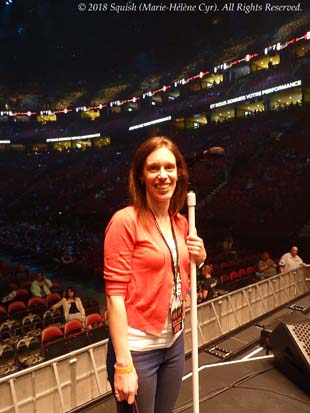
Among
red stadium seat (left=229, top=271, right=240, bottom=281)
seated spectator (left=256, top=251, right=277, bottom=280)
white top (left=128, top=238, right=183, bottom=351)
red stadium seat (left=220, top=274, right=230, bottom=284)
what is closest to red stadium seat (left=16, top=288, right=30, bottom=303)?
red stadium seat (left=220, top=274, right=230, bottom=284)

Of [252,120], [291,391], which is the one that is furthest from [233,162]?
[291,391]

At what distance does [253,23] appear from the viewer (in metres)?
39.0

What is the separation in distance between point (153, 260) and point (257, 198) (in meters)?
13.9

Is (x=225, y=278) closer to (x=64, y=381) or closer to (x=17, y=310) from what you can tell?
(x=17, y=310)

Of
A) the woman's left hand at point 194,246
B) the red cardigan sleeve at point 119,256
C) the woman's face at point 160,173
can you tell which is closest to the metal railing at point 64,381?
the red cardigan sleeve at point 119,256

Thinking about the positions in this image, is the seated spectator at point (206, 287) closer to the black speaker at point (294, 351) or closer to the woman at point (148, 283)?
the black speaker at point (294, 351)

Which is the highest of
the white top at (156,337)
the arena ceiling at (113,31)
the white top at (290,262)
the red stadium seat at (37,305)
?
the arena ceiling at (113,31)

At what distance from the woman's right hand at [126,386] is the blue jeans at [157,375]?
0.07 metres

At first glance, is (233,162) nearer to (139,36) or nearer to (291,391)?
(291,391)

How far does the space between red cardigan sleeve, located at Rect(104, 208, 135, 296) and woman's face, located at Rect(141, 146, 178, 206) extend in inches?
6.4

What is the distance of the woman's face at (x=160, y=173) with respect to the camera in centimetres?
124

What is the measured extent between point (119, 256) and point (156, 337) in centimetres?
36

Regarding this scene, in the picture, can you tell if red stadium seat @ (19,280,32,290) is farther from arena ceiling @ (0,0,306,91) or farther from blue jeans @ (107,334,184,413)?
arena ceiling @ (0,0,306,91)

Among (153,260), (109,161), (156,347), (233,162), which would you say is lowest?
(156,347)
